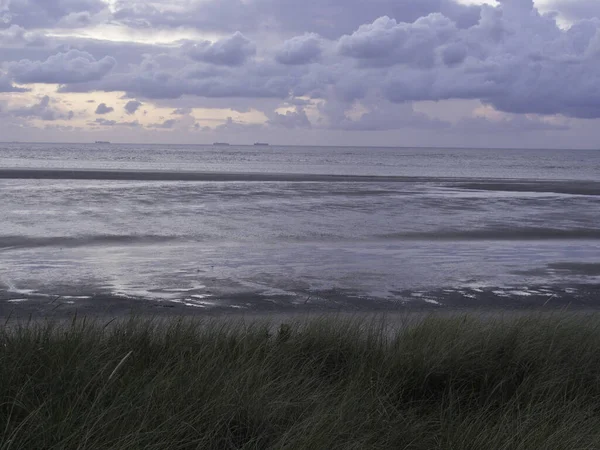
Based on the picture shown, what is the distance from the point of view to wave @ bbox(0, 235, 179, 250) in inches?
658

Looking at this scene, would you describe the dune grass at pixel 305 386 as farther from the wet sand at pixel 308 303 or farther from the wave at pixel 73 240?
the wave at pixel 73 240

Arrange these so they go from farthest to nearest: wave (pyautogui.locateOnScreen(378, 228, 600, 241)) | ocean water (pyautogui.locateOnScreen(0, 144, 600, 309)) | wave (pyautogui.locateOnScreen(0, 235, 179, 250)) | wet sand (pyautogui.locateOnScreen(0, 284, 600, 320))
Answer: wave (pyautogui.locateOnScreen(378, 228, 600, 241)) < wave (pyautogui.locateOnScreen(0, 235, 179, 250)) < ocean water (pyautogui.locateOnScreen(0, 144, 600, 309)) < wet sand (pyautogui.locateOnScreen(0, 284, 600, 320))

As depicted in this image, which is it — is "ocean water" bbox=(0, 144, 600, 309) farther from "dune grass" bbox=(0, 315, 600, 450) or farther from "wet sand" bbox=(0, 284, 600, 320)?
"dune grass" bbox=(0, 315, 600, 450)

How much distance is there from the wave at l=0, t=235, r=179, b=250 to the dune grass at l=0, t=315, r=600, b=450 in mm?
10755

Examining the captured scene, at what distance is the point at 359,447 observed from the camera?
457 centimetres

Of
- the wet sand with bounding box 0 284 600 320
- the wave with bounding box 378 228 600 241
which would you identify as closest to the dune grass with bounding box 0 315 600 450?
the wet sand with bounding box 0 284 600 320

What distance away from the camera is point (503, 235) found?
20281 mm

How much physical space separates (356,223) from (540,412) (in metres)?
17.1

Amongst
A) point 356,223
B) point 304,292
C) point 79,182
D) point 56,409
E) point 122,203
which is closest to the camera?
point 56,409

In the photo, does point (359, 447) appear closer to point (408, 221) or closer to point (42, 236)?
point (42, 236)

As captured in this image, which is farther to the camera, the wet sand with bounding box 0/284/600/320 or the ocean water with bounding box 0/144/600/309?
Answer: the ocean water with bounding box 0/144/600/309

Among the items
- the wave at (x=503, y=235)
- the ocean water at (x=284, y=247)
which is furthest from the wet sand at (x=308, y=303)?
the wave at (x=503, y=235)

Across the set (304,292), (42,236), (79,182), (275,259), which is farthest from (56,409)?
(79,182)

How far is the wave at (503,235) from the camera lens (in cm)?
1950
